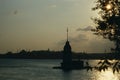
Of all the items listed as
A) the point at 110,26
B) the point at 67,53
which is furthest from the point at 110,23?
the point at 67,53

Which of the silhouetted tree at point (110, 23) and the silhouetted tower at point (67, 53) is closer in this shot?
the silhouetted tree at point (110, 23)

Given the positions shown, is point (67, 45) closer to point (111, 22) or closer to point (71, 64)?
point (71, 64)

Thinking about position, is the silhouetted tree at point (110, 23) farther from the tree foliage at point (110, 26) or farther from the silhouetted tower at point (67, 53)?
the silhouetted tower at point (67, 53)

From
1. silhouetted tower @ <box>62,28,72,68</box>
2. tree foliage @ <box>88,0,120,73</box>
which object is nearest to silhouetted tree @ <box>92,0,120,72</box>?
tree foliage @ <box>88,0,120,73</box>

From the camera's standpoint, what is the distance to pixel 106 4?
16.4 m

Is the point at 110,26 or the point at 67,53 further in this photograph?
the point at 67,53

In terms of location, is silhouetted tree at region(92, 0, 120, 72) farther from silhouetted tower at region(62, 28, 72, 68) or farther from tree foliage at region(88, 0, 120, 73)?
silhouetted tower at region(62, 28, 72, 68)

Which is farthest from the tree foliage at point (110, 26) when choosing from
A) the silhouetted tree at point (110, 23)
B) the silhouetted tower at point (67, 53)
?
the silhouetted tower at point (67, 53)

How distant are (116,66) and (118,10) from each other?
209 centimetres

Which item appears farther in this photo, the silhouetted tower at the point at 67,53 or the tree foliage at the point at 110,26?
the silhouetted tower at the point at 67,53

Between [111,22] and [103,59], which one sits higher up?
[111,22]

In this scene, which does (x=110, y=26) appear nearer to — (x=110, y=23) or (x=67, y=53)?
(x=110, y=23)

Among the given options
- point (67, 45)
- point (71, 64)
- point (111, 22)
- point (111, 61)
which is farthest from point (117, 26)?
point (71, 64)

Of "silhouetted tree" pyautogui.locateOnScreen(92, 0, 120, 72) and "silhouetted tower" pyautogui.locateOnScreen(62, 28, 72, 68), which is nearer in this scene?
"silhouetted tree" pyautogui.locateOnScreen(92, 0, 120, 72)
